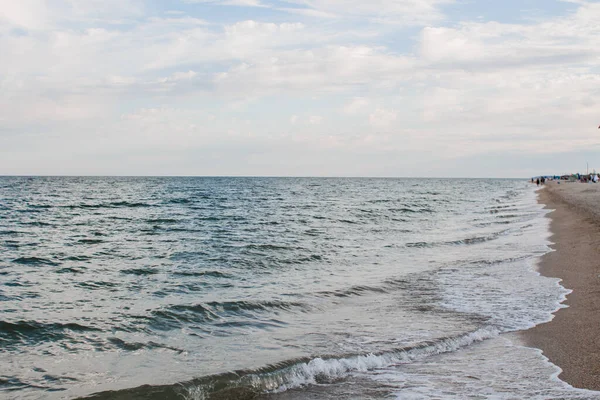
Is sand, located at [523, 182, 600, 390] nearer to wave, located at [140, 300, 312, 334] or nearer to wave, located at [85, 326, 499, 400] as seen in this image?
wave, located at [85, 326, 499, 400]

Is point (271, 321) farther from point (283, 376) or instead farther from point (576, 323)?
point (576, 323)

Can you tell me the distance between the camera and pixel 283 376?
22.5 ft

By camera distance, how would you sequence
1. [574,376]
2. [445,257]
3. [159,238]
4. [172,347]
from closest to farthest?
[574,376], [172,347], [445,257], [159,238]

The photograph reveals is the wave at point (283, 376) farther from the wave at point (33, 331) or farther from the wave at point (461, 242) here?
the wave at point (461, 242)

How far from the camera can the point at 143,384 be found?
6.51 meters

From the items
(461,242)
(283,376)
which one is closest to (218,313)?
(283,376)

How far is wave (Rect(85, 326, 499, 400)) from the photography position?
6.31 m

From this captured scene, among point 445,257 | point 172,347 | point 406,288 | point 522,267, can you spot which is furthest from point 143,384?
point 445,257

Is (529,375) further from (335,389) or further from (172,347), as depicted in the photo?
(172,347)

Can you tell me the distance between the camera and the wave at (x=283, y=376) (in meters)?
6.31

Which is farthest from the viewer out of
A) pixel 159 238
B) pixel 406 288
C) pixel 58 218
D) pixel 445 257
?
pixel 58 218

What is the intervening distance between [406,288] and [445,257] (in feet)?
19.6

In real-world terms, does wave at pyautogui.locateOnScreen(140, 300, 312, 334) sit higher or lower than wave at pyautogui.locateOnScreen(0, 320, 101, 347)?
lower

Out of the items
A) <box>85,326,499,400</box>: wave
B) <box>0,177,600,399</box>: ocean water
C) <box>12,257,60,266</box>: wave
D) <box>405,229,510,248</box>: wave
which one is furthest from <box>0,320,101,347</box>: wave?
<box>405,229,510,248</box>: wave
